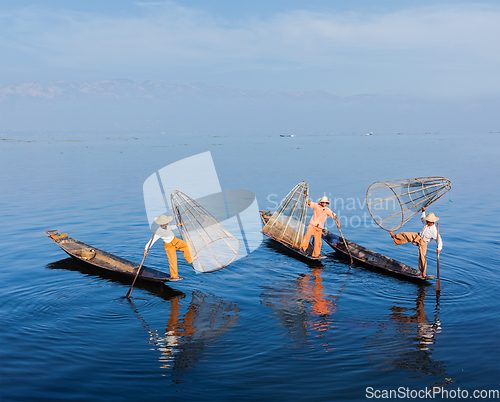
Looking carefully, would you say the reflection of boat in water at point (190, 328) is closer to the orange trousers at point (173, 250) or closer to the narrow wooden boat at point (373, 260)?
the orange trousers at point (173, 250)

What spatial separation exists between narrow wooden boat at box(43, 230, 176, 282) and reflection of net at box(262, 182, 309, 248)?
5.93 metres

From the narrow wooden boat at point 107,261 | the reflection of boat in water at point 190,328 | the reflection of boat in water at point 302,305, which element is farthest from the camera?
the narrow wooden boat at point 107,261

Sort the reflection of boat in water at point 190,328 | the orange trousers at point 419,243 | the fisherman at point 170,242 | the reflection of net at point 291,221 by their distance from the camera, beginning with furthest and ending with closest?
the reflection of net at point 291,221 < the orange trousers at point 419,243 < the fisherman at point 170,242 < the reflection of boat in water at point 190,328

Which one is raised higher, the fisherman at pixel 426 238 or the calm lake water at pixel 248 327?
the fisherman at pixel 426 238

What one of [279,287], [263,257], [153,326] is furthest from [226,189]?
[153,326]

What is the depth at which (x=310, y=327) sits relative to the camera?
9.64 metres

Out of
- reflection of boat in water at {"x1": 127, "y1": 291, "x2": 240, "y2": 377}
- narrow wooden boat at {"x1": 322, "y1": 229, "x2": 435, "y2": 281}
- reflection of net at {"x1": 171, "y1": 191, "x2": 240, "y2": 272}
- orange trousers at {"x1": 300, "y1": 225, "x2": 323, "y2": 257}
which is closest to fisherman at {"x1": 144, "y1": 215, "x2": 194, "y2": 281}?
reflection of net at {"x1": 171, "y1": 191, "x2": 240, "y2": 272}

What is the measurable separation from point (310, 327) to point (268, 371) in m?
2.16

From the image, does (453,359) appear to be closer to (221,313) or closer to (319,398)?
(319,398)

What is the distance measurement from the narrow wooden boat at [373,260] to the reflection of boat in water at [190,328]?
5498mm

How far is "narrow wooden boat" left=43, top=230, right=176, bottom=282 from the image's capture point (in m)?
12.2

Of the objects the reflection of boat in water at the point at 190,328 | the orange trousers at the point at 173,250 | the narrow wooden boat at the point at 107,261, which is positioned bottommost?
the reflection of boat in water at the point at 190,328

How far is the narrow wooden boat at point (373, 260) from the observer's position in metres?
12.6

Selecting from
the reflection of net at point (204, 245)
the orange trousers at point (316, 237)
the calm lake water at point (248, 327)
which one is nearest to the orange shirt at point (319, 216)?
the orange trousers at point (316, 237)
